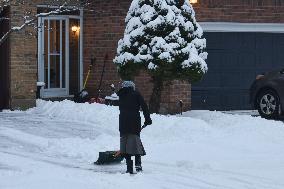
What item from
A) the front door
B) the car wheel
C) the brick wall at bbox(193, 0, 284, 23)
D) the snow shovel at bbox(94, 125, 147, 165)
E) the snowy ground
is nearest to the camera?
the snowy ground

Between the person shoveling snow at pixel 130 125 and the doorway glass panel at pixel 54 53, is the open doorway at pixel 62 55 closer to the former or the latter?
the doorway glass panel at pixel 54 53

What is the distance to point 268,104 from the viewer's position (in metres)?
16.3

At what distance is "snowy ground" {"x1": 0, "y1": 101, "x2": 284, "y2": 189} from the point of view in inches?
357

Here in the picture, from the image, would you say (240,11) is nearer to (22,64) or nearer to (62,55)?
(62,55)

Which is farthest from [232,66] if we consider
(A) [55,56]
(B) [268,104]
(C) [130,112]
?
(C) [130,112]

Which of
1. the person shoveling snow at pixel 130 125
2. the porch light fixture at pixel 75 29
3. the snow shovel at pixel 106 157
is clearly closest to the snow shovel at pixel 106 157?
the snow shovel at pixel 106 157

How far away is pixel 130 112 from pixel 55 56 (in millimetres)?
9898

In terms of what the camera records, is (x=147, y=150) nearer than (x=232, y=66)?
Yes

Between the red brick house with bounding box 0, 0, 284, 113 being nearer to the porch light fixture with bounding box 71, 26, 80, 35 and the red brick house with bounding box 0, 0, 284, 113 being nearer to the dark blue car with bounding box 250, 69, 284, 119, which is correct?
the porch light fixture with bounding box 71, 26, 80, 35

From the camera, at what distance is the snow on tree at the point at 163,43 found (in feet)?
48.6

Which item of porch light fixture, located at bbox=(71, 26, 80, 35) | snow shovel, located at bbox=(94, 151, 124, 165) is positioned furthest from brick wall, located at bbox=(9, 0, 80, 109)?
snow shovel, located at bbox=(94, 151, 124, 165)

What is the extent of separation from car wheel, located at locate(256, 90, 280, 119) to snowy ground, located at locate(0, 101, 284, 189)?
1362mm

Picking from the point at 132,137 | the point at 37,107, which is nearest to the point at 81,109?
the point at 37,107

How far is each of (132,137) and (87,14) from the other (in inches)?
393
